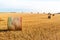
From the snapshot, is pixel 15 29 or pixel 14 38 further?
pixel 15 29

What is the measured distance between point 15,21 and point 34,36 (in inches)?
111

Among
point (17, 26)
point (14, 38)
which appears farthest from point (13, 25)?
point (14, 38)

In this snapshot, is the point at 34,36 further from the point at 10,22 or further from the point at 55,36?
the point at 10,22

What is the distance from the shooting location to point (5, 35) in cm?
1650

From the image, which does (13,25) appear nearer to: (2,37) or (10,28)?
(10,28)

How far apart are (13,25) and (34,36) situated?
8.55 feet

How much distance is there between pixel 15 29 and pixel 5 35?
6.39ft

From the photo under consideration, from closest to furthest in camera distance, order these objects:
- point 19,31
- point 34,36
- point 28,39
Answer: point 28,39 → point 34,36 → point 19,31

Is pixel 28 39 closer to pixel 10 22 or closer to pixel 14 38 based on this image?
pixel 14 38

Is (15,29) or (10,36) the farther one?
(15,29)

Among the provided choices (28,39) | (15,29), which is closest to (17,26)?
(15,29)

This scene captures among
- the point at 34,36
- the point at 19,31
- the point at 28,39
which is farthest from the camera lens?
the point at 19,31

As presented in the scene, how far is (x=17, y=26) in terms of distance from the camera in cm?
1847

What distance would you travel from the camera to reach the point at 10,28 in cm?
1852
